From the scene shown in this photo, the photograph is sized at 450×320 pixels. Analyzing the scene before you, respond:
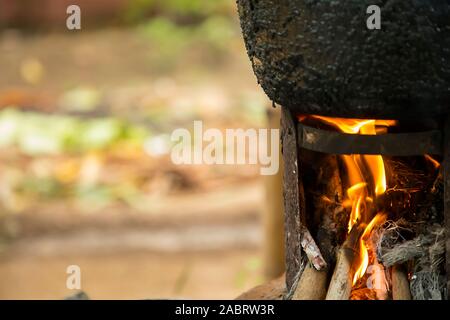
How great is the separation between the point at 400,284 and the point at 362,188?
36 centimetres

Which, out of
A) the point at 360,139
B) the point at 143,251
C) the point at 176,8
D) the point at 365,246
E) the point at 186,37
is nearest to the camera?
the point at 360,139

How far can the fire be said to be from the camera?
308 cm

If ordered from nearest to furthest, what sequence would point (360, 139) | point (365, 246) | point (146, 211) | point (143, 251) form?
A: point (360, 139), point (365, 246), point (143, 251), point (146, 211)

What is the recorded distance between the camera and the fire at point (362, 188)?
3076 mm

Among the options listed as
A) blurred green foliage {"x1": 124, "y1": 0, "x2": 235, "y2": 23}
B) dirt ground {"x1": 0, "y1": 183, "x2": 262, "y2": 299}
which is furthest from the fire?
blurred green foliage {"x1": 124, "y1": 0, "x2": 235, "y2": 23}

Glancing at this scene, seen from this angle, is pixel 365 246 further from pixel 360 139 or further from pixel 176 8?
pixel 176 8

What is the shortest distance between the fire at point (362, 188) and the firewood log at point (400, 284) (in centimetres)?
12

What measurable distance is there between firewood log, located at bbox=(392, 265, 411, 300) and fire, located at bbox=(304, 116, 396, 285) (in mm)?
118

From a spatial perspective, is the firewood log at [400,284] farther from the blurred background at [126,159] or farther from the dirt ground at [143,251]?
the dirt ground at [143,251]

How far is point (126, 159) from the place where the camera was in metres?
7.25

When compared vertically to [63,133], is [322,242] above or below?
below

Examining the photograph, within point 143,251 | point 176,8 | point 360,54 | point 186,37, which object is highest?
point 176,8

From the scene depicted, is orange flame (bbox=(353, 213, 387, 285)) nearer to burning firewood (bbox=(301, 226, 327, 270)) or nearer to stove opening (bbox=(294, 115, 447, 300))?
stove opening (bbox=(294, 115, 447, 300))

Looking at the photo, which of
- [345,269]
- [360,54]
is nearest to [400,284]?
[345,269]
